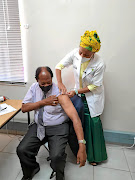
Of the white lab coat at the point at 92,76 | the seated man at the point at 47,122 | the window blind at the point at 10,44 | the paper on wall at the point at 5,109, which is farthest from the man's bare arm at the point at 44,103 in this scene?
the window blind at the point at 10,44

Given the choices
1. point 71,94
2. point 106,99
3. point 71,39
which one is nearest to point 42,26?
point 71,39

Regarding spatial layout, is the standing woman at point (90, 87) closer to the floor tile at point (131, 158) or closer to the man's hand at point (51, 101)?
the man's hand at point (51, 101)

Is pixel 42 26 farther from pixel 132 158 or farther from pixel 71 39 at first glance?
pixel 132 158

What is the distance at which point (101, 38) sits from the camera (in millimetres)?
1820

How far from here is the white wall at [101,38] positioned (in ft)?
5.71

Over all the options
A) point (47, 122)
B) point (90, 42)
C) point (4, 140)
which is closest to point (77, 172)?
point (47, 122)

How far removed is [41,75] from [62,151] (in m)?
0.80

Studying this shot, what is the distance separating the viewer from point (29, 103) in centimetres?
155

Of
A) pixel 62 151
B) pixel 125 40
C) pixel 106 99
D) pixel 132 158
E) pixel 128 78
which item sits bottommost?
pixel 132 158

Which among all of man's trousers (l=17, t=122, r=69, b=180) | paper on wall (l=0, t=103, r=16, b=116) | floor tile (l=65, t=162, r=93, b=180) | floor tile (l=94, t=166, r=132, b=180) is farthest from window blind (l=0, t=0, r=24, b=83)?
floor tile (l=94, t=166, r=132, b=180)

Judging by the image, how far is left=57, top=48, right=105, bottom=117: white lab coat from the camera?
5.17ft

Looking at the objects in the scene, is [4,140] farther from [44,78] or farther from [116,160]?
[116,160]

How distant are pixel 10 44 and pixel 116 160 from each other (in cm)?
226

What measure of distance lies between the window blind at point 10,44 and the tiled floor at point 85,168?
3.73 feet
